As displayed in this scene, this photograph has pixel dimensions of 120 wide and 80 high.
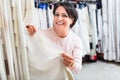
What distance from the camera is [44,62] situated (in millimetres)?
1004

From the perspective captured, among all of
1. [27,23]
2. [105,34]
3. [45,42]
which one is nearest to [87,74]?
[105,34]

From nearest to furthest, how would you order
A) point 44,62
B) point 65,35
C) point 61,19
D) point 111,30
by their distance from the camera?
point 44,62 < point 61,19 < point 65,35 < point 111,30

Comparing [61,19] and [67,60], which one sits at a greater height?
[61,19]

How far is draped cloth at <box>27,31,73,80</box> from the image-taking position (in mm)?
992

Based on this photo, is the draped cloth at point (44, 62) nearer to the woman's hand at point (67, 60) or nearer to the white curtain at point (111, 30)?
the woman's hand at point (67, 60)

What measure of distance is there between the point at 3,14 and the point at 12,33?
0.08 metres

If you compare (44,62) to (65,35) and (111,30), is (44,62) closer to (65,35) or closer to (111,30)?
(65,35)

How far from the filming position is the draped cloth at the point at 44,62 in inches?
39.1

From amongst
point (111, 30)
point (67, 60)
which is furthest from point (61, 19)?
point (111, 30)

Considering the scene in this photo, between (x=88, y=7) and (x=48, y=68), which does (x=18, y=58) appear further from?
(x=88, y=7)

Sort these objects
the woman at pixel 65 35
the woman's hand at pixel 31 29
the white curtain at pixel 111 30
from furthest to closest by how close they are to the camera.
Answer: the white curtain at pixel 111 30
the woman at pixel 65 35
the woman's hand at pixel 31 29

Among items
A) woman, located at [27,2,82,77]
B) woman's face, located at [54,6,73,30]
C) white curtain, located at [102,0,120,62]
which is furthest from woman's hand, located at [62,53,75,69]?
white curtain, located at [102,0,120,62]

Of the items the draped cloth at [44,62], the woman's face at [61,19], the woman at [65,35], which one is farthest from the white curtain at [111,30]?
the draped cloth at [44,62]

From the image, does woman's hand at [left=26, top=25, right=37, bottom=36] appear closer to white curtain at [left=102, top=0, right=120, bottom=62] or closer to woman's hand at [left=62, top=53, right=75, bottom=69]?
woman's hand at [left=62, top=53, right=75, bottom=69]
